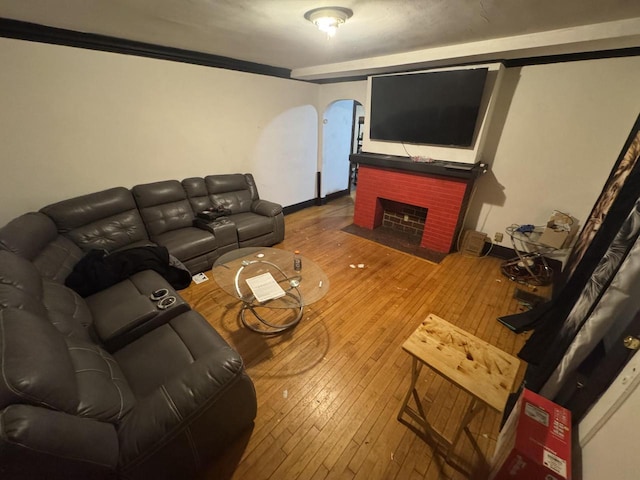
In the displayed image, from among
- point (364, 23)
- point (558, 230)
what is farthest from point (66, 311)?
point (558, 230)

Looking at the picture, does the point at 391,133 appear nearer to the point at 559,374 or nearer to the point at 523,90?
the point at 523,90

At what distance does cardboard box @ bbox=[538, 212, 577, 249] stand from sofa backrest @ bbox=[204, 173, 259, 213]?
370 cm

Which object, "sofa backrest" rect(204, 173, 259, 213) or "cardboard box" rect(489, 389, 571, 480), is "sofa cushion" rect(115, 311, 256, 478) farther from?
"sofa backrest" rect(204, 173, 259, 213)

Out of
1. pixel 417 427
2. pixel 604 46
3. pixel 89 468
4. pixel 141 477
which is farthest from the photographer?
pixel 604 46

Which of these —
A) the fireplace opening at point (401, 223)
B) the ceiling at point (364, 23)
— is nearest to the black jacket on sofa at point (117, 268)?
the ceiling at point (364, 23)

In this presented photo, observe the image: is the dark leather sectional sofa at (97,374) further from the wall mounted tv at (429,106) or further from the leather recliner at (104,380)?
the wall mounted tv at (429,106)

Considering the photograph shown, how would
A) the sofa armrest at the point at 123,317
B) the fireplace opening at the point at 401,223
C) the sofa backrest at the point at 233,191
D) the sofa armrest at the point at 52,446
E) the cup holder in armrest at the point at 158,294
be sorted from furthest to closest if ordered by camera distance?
the fireplace opening at the point at 401,223, the sofa backrest at the point at 233,191, the cup holder in armrest at the point at 158,294, the sofa armrest at the point at 123,317, the sofa armrest at the point at 52,446

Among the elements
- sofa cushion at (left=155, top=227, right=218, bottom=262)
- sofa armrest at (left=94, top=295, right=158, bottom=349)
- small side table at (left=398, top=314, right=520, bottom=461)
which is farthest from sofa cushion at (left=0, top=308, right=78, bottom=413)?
sofa cushion at (left=155, top=227, right=218, bottom=262)

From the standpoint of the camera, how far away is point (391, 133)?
3.59 meters

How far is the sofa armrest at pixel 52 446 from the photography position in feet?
2.30

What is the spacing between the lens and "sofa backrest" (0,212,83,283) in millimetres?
1766

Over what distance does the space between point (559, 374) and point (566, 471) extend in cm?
44

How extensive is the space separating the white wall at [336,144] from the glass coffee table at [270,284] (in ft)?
10.6

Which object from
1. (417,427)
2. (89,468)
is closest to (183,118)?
(89,468)
